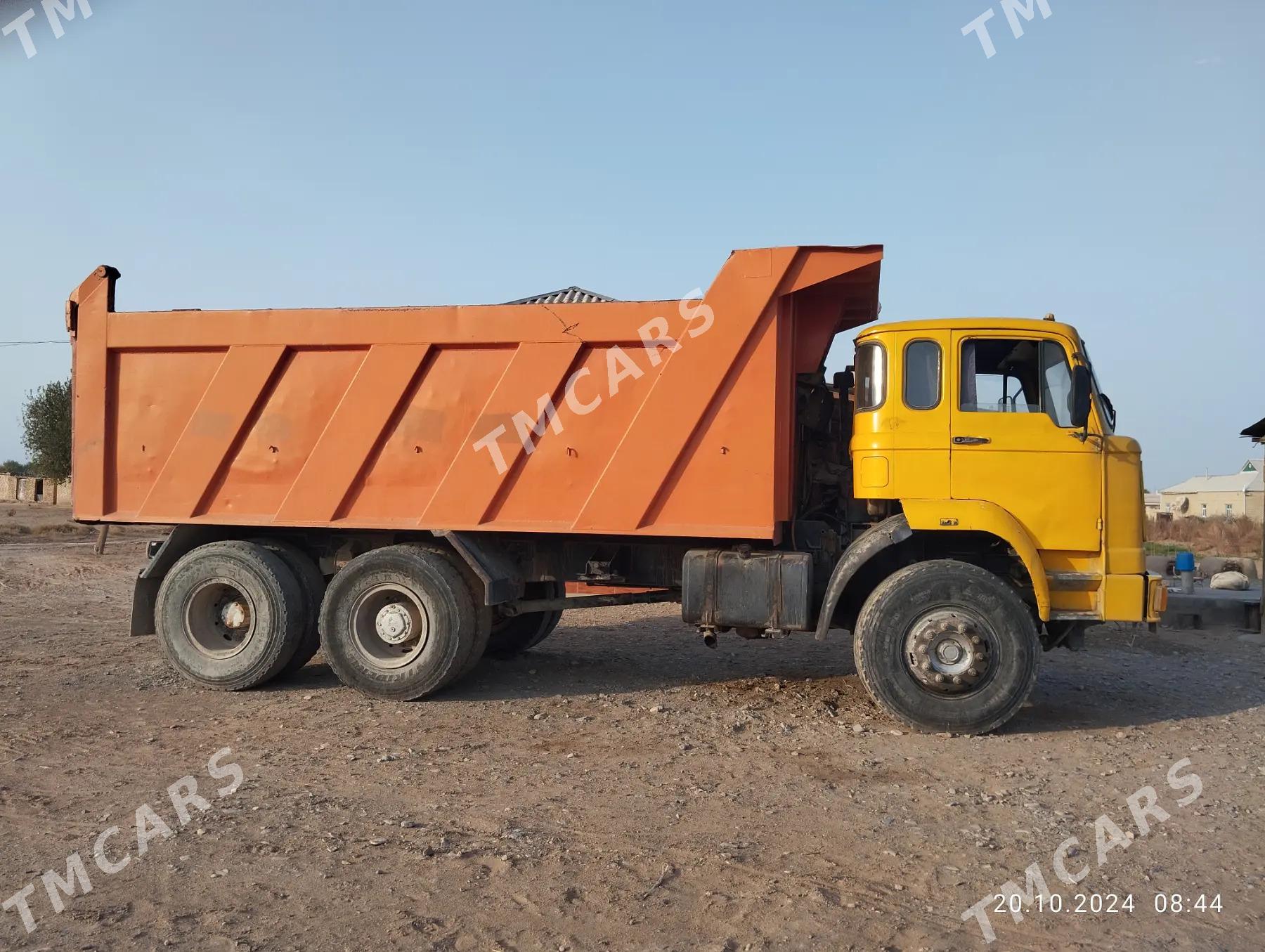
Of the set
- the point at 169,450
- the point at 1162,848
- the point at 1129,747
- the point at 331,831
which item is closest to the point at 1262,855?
the point at 1162,848

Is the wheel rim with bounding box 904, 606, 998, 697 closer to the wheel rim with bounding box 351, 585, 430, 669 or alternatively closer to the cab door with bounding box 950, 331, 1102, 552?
the cab door with bounding box 950, 331, 1102, 552

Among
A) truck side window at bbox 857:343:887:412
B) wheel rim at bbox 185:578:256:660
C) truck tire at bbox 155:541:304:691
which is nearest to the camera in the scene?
truck side window at bbox 857:343:887:412

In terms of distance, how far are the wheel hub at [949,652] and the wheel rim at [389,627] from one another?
3.58 metres

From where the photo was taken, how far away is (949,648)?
19.3 ft

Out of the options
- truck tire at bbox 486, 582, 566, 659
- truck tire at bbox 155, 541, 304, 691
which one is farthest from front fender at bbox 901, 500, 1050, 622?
truck tire at bbox 155, 541, 304, 691

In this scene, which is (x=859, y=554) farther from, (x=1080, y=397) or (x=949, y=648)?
(x=1080, y=397)

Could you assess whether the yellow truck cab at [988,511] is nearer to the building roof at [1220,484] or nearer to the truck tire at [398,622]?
the truck tire at [398,622]

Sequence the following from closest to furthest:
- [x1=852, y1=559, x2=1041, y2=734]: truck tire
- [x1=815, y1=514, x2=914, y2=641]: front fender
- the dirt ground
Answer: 1. the dirt ground
2. [x1=852, y1=559, x2=1041, y2=734]: truck tire
3. [x1=815, y1=514, x2=914, y2=641]: front fender

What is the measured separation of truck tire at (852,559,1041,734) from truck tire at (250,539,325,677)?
14.3 ft

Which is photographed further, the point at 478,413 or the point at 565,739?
the point at 478,413

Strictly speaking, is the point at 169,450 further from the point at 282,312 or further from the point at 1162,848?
the point at 1162,848

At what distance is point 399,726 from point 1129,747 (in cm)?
483

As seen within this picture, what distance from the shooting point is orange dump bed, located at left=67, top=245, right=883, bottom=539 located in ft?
20.9

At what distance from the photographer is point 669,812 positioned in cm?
447
